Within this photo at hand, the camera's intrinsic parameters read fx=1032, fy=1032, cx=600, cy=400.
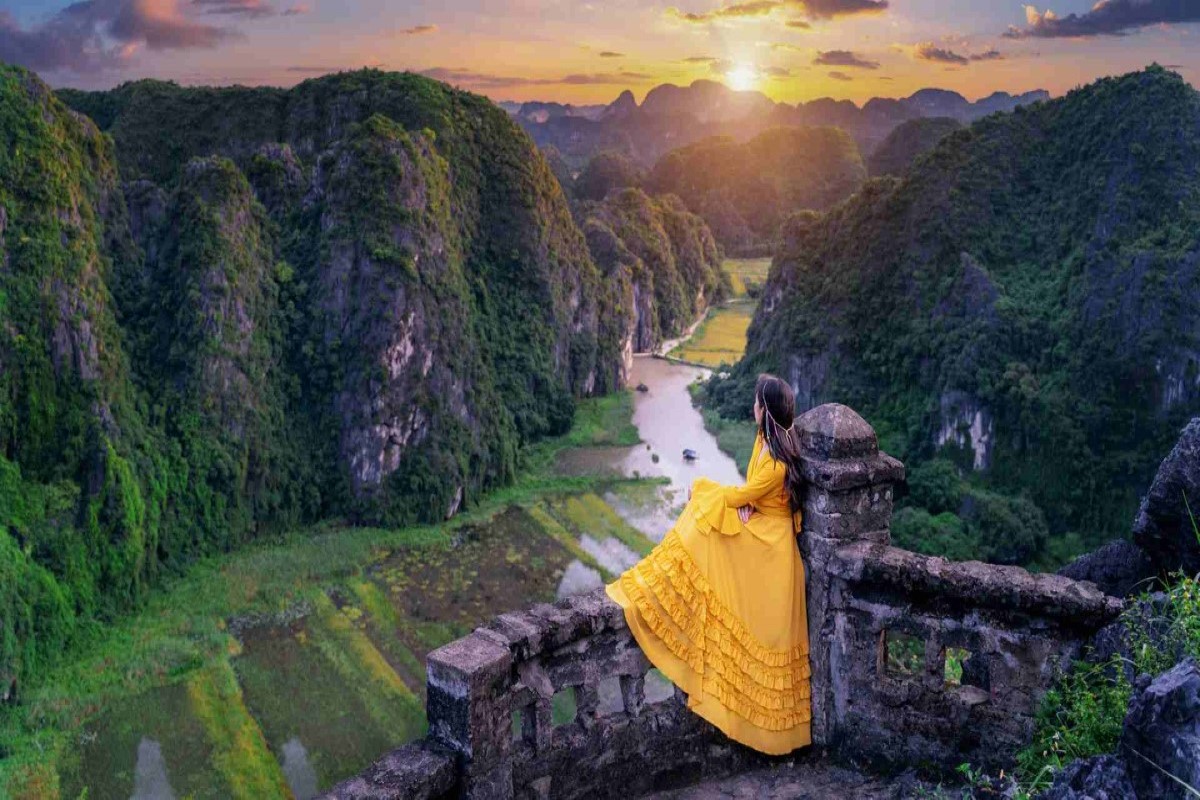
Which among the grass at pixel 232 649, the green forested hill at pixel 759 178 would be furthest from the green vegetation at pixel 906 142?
the grass at pixel 232 649

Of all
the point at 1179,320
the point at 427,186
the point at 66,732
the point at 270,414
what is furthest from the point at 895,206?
the point at 66,732

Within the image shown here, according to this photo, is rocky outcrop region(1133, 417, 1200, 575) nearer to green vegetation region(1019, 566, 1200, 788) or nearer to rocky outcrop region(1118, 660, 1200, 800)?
green vegetation region(1019, 566, 1200, 788)

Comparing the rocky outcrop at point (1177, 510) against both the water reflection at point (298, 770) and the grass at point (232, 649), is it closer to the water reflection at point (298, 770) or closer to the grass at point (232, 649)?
the water reflection at point (298, 770)

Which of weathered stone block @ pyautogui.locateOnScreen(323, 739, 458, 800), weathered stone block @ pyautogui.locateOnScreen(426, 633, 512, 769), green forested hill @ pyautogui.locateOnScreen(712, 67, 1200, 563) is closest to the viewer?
weathered stone block @ pyautogui.locateOnScreen(323, 739, 458, 800)

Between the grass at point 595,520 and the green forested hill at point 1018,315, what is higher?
the green forested hill at point 1018,315

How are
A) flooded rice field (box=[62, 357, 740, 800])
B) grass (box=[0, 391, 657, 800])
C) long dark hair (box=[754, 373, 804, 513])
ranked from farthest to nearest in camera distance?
grass (box=[0, 391, 657, 800]) → flooded rice field (box=[62, 357, 740, 800]) → long dark hair (box=[754, 373, 804, 513])


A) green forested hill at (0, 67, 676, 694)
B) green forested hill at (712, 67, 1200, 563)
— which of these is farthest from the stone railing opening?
green forested hill at (712, 67, 1200, 563)

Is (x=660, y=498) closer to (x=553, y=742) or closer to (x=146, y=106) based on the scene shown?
(x=553, y=742)

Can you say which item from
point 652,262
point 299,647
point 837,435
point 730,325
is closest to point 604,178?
point 652,262
